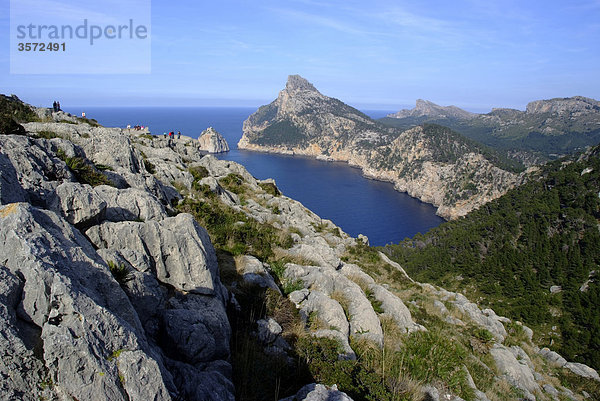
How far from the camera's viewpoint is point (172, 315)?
5277 mm

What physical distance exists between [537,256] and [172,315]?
7656 centimetres

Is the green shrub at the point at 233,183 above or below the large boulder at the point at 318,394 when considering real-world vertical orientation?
below

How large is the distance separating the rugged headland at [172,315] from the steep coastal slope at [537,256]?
33393 mm

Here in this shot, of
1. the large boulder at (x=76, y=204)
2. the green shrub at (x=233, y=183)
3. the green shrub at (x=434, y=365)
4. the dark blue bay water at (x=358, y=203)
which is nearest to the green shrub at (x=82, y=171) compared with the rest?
the large boulder at (x=76, y=204)

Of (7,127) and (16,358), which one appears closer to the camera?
(16,358)

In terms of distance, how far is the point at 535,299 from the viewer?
4972 centimetres

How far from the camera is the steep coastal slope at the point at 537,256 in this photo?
145 feet

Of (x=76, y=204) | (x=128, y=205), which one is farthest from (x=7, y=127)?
(x=76, y=204)

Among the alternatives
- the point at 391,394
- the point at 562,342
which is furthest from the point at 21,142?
the point at 562,342

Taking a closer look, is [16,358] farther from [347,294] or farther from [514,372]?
[514,372]

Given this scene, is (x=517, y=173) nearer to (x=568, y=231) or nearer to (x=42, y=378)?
(x=568, y=231)

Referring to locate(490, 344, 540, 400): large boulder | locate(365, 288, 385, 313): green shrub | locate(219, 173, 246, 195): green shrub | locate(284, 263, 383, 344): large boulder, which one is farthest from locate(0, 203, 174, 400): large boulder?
locate(219, 173, 246, 195): green shrub

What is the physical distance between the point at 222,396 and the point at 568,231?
8485 cm

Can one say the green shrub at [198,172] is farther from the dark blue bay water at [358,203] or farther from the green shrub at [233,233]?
the dark blue bay water at [358,203]
